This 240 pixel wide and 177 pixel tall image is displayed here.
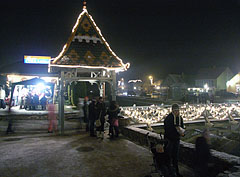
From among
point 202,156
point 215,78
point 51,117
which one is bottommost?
point 202,156

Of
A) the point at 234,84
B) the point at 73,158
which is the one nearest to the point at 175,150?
the point at 73,158

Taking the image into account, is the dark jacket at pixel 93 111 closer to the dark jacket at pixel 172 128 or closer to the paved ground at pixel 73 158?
the paved ground at pixel 73 158

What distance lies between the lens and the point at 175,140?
5199mm

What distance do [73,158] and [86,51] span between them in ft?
19.9

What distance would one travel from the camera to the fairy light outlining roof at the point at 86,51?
9969 millimetres

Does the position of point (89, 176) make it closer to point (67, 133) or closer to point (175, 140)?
point (175, 140)

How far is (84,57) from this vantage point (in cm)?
1037

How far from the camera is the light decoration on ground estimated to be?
10.8 meters

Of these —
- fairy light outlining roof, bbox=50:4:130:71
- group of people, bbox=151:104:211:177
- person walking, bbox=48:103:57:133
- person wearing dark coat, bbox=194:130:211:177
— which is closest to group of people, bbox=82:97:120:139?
fairy light outlining roof, bbox=50:4:130:71

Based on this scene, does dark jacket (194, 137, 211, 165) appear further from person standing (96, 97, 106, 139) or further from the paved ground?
person standing (96, 97, 106, 139)

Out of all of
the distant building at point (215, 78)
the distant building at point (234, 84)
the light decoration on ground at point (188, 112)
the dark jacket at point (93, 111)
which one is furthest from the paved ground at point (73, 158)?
the distant building at point (234, 84)

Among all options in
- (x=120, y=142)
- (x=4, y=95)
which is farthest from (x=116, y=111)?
(x=4, y=95)

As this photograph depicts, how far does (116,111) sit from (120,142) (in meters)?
1.43

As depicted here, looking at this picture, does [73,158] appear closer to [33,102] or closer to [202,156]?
[202,156]
